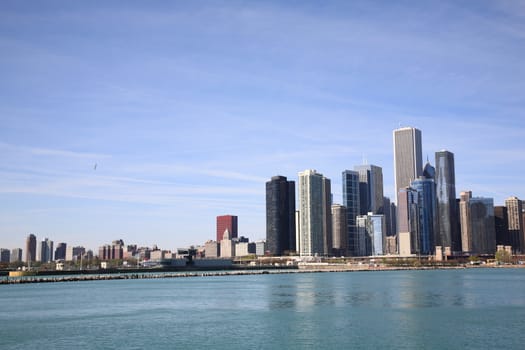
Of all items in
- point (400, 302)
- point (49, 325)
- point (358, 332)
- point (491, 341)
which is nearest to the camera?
point (491, 341)

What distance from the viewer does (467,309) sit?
80375 mm

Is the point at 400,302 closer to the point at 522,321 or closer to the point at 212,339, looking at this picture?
the point at 522,321

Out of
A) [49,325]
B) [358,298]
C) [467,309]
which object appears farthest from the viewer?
[358,298]

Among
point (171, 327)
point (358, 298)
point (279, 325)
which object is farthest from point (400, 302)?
point (171, 327)

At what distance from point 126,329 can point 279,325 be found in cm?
1745

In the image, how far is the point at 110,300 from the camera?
349ft

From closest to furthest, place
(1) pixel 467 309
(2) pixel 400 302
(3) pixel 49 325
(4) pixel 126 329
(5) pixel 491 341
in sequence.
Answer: (5) pixel 491 341
(4) pixel 126 329
(3) pixel 49 325
(1) pixel 467 309
(2) pixel 400 302

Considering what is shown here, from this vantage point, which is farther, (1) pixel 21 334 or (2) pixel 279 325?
(2) pixel 279 325

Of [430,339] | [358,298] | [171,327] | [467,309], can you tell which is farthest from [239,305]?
[430,339]

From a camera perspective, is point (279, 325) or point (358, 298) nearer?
point (279, 325)

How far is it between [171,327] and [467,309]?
41.5 metres

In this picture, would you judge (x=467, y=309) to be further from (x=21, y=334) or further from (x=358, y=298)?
(x=21, y=334)

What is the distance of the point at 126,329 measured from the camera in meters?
65.1

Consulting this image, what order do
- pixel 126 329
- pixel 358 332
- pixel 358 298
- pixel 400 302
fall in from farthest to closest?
pixel 358 298 < pixel 400 302 < pixel 126 329 < pixel 358 332
